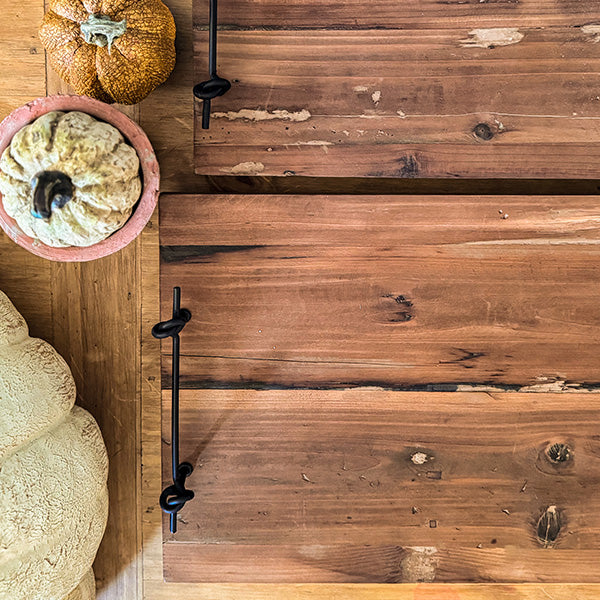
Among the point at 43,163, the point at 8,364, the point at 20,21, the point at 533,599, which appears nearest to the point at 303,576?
the point at 533,599

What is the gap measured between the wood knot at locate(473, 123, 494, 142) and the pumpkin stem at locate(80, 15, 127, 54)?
0.49m

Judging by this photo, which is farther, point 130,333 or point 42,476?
point 130,333

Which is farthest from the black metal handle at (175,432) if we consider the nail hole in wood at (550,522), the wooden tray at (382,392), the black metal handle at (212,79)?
the nail hole in wood at (550,522)

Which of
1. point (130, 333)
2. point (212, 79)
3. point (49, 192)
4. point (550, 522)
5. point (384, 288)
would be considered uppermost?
point (212, 79)

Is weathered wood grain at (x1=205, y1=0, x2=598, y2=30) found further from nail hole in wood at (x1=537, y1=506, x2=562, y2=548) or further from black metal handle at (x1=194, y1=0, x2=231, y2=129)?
nail hole in wood at (x1=537, y1=506, x2=562, y2=548)

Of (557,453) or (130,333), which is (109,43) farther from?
(557,453)

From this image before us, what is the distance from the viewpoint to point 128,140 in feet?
2.49

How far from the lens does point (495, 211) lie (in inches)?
31.4

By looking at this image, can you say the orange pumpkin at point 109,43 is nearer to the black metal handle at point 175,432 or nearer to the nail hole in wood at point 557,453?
the black metal handle at point 175,432

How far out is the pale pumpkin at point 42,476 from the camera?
77cm

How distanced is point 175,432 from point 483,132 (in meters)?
0.59

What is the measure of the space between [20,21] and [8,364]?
53 cm

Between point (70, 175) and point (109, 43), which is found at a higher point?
point (109, 43)

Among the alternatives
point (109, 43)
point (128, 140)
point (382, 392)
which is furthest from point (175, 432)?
point (109, 43)
